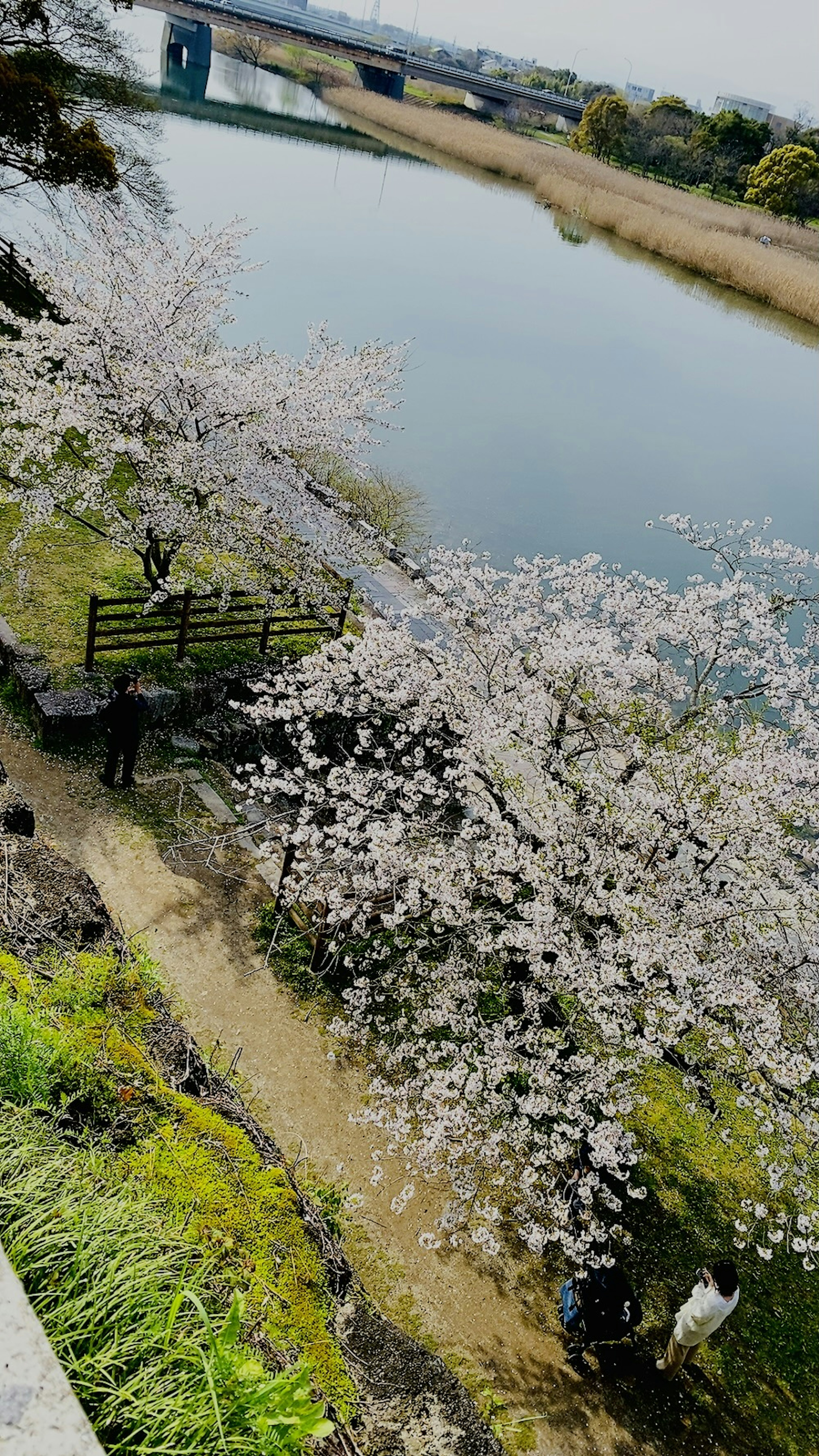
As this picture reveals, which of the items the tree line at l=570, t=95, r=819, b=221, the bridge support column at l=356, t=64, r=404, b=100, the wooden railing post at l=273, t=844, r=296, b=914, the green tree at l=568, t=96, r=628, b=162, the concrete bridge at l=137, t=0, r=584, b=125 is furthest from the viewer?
the bridge support column at l=356, t=64, r=404, b=100

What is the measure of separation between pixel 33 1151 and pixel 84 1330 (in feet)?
1.91

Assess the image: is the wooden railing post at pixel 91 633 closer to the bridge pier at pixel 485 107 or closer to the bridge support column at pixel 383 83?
the bridge support column at pixel 383 83

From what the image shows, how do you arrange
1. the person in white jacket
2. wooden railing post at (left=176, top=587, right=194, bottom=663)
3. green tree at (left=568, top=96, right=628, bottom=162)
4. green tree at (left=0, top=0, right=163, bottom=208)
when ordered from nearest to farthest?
1. the person in white jacket
2. wooden railing post at (left=176, top=587, right=194, bottom=663)
3. green tree at (left=0, top=0, right=163, bottom=208)
4. green tree at (left=568, top=96, right=628, bottom=162)

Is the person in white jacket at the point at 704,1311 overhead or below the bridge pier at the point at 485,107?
below

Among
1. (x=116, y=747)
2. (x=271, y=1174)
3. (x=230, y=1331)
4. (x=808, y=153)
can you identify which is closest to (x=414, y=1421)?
(x=271, y=1174)

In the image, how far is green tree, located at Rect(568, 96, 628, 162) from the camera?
60.2 meters

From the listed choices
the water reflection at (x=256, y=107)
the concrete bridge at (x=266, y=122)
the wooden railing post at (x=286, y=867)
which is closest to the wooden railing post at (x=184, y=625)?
the wooden railing post at (x=286, y=867)

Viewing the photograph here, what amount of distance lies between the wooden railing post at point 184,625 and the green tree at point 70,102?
10.9 m

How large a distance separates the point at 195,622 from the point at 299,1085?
568 cm

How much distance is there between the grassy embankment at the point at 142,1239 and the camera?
1.91 m

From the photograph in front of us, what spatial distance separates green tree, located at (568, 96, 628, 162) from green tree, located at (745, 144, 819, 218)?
12032 millimetres

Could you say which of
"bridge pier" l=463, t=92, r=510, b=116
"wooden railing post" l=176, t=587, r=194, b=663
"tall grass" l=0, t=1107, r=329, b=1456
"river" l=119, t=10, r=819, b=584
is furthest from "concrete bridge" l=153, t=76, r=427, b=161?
"tall grass" l=0, t=1107, r=329, b=1456

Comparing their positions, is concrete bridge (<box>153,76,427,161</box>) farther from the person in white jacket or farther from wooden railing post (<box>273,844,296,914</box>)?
the person in white jacket

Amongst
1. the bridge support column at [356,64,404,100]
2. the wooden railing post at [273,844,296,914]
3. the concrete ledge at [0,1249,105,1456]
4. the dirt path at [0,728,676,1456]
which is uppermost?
the bridge support column at [356,64,404,100]
